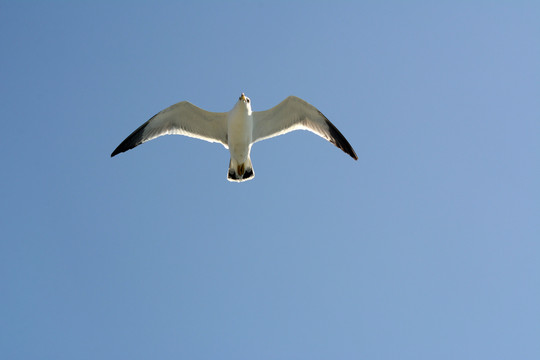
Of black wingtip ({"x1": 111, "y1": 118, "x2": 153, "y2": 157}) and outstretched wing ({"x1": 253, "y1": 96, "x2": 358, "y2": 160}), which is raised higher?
outstretched wing ({"x1": 253, "y1": 96, "x2": 358, "y2": 160})

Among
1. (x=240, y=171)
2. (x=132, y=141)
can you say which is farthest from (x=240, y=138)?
(x=132, y=141)

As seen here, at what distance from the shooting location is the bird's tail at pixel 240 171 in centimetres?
1274

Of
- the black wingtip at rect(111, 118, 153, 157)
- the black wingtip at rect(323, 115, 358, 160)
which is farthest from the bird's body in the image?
the black wingtip at rect(111, 118, 153, 157)

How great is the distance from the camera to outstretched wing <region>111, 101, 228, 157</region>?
41.0 ft

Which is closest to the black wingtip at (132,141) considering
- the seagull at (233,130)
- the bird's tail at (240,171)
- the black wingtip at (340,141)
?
the seagull at (233,130)

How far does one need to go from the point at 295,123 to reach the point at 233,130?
5.25 feet

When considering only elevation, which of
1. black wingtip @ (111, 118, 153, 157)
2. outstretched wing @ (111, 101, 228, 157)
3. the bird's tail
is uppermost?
outstretched wing @ (111, 101, 228, 157)

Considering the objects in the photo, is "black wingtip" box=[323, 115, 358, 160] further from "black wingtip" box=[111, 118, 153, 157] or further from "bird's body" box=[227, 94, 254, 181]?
"black wingtip" box=[111, 118, 153, 157]

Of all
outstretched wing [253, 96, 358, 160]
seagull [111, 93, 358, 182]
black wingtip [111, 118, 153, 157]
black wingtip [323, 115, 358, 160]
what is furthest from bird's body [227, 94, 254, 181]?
black wingtip [111, 118, 153, 157]

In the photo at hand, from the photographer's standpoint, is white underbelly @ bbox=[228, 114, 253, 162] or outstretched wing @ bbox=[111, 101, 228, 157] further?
outstretched wing @ bbox=[111, 101, 228, 157]

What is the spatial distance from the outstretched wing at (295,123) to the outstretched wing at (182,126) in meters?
0.91

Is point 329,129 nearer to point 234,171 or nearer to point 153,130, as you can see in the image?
point 234,171

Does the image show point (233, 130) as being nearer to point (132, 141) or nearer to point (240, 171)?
point (240, 171)

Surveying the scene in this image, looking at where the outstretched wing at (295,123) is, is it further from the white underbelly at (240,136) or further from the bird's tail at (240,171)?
the bird's tail at (240,171)
